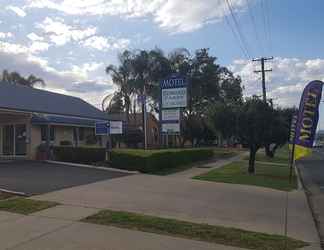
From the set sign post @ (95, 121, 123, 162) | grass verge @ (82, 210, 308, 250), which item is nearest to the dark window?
sign post @ (95, 121, 123, 162)

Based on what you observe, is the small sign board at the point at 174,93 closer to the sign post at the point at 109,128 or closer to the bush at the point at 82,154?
the sign post at the point at 109,128

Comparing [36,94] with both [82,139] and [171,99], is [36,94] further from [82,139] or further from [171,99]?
[171,99]

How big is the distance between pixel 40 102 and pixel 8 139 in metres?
3.76

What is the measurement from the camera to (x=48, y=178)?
1504 cm

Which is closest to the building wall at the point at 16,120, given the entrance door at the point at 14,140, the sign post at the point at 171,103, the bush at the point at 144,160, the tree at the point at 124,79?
the entrance door at the point at 14,140

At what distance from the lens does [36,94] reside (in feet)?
96.7

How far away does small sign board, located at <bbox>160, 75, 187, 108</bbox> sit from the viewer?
21031 millimetres

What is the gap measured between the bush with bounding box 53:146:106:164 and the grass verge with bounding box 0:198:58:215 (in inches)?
458

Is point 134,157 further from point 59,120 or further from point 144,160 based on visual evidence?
point 59,120

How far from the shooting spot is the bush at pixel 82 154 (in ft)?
72.3

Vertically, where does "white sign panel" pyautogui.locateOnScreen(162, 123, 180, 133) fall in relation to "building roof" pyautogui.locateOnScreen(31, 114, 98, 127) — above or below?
below

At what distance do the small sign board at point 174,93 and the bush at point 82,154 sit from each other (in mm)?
4072

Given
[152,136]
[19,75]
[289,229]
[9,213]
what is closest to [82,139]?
[9,213]

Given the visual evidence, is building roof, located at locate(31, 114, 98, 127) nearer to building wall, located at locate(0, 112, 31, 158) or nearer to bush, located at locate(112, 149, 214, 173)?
building wall, located at locate(0, 112, 31, 158)
